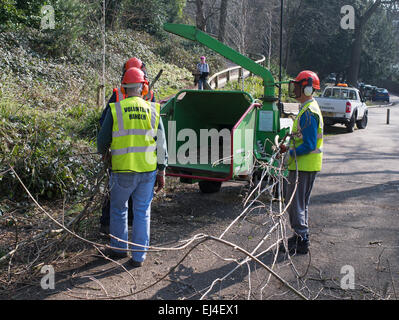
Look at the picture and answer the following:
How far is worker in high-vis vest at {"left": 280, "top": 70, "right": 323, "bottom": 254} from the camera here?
16.6 feet

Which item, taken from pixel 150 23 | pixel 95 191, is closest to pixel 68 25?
pixel 150 23

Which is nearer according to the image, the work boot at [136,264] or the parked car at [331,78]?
the work boot at [136,264]

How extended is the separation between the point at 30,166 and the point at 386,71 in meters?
40.6

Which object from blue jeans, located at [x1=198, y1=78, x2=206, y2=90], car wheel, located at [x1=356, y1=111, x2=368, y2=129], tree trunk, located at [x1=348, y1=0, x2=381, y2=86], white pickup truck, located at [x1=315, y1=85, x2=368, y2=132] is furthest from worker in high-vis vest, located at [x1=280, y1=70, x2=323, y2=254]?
tree trunk, located at [x1=348, y1=0, x2=381, y2=86]

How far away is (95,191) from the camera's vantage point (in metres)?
4.89

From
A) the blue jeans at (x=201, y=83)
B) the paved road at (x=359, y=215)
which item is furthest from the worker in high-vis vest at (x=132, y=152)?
the blue jeans at (x=201, y=83)

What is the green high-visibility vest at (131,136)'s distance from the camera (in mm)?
4523

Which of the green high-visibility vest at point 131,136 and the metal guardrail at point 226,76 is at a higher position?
the metal guardrail at point 226,76

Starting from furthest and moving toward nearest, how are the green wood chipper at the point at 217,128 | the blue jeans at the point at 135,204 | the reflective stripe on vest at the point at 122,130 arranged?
the green wood chipper at the point at 217,128
the blue jeans at the point at 135,204
the reflective stripe on vest at the point at 122,130

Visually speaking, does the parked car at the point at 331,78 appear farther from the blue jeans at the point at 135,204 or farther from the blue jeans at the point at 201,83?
the blue jeans at the point at 135,204

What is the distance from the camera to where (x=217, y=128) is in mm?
8273

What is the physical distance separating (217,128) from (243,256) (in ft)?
11.6

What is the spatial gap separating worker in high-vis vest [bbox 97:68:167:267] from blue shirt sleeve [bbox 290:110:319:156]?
65.2 inches

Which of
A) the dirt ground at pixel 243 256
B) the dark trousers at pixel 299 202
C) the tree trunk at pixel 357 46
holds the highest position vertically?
A: the tree trunk at pixel 357 46
